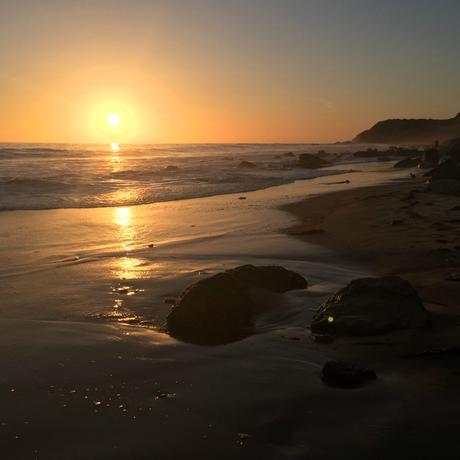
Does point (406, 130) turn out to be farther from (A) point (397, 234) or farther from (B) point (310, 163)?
(A) point (397, 234)

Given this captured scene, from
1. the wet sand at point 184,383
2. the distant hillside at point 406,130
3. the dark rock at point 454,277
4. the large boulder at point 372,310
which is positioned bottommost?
the wet sand at point 184,383

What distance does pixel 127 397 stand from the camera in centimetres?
349

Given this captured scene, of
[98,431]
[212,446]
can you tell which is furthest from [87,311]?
[212,446]

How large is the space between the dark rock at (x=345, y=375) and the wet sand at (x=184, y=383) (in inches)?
3.0

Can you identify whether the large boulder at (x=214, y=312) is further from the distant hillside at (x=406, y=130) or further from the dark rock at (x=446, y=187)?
the distant hillside at (x=406, y=130)

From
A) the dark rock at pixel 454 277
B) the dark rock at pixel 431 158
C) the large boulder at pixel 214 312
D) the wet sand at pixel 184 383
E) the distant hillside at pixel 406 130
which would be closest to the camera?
the wet sand at pixel 184 383

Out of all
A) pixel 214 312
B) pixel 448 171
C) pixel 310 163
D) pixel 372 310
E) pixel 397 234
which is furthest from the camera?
pixel 310 163

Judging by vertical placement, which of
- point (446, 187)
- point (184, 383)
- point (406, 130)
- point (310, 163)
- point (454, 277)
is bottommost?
point (184, 383)

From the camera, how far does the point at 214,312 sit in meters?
4.92

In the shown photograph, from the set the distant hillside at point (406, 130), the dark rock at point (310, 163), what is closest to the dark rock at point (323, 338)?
the dark rock at point (310, 163)

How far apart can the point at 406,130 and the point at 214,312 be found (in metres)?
179

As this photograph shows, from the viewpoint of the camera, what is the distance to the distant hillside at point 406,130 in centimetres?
15560

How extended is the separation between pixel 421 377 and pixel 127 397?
6.87ft

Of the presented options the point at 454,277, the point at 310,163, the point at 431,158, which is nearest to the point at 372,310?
the point at 454,277
